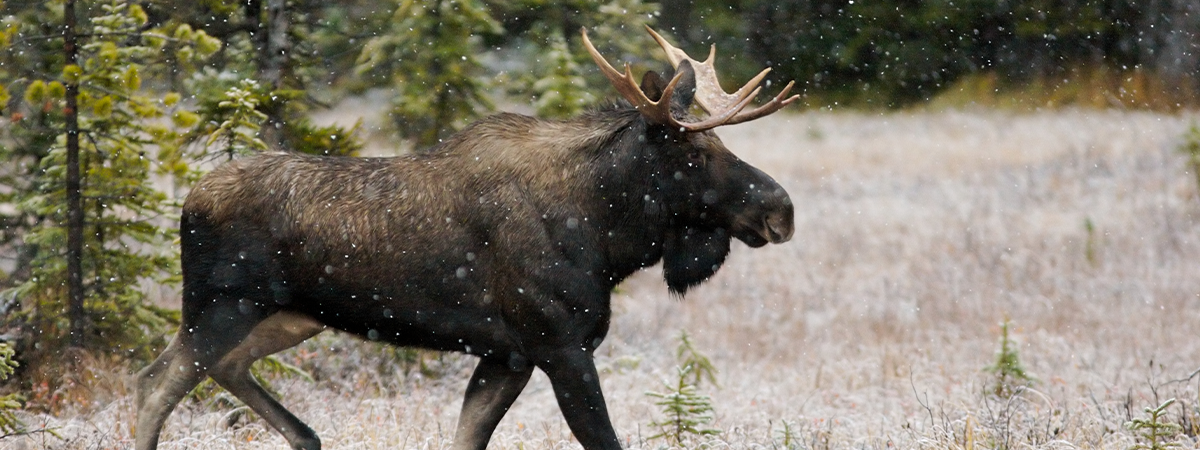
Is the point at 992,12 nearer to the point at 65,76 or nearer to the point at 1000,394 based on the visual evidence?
the point at 1000,394

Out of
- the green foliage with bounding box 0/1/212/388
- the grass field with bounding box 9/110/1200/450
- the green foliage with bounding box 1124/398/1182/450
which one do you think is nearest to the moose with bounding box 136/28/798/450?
the grass field with bounding box 9/110/1200/450

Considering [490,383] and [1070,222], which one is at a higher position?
[490,383]

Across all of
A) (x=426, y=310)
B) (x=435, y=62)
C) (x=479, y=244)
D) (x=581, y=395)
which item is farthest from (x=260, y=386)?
(x=435, y=62)

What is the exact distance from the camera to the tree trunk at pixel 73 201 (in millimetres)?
6742

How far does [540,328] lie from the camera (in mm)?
4664

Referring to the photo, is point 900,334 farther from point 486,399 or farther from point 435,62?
point 486,399

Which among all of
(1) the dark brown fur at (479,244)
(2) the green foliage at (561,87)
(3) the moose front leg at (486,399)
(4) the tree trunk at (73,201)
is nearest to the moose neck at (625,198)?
(1) the dark brown fur at (479,244)

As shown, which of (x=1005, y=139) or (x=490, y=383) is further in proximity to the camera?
(x=1005, y=139)

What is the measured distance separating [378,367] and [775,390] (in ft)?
9.35

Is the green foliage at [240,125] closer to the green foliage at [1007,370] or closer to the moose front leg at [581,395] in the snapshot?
the moose front leg at [581,395]

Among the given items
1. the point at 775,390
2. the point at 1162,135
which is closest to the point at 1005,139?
the point at 1162,135

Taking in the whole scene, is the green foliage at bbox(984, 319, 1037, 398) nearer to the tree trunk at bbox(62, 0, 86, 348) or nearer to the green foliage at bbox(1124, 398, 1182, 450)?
the green foliage at bbox(1124, 398, 1182, 450)

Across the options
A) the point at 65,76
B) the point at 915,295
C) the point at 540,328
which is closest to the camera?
the point at 540,328

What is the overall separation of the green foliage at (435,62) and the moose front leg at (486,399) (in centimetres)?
550
